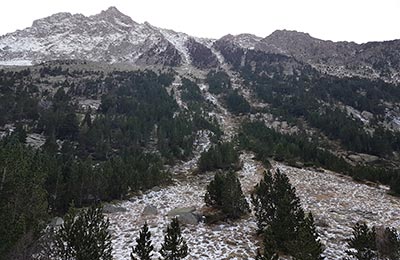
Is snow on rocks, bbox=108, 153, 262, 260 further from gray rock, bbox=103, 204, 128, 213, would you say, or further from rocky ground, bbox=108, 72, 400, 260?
gray rock, bbox=103, 204, 128, 213

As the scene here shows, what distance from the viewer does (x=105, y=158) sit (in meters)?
65.6

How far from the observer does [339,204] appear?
120 ft

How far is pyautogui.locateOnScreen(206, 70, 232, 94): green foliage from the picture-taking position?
140250mm

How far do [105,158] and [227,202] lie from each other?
41.2 meters

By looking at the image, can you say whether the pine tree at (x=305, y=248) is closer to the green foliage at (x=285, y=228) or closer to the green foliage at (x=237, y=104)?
the green foliage at (x=285, y=228)

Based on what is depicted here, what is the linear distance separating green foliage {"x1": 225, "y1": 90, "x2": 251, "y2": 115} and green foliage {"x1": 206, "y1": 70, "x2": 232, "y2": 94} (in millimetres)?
10951

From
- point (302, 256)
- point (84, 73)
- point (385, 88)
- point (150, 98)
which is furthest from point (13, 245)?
point (385, 88)

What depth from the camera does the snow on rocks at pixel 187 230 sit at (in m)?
22.5

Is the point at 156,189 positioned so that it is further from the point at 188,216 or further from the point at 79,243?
the point at 79,243

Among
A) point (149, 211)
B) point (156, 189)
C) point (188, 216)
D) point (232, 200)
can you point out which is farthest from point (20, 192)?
point (156, 189)

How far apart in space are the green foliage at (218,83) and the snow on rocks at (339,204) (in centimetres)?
9006

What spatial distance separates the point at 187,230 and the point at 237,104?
9463cm

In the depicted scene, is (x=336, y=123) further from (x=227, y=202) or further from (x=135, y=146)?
(x=227, y=202)

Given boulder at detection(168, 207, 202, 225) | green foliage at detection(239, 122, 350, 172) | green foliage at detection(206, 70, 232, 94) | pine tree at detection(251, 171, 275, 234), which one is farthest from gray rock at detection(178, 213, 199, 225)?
green foliage at detection(206, 70, 232, 94)
